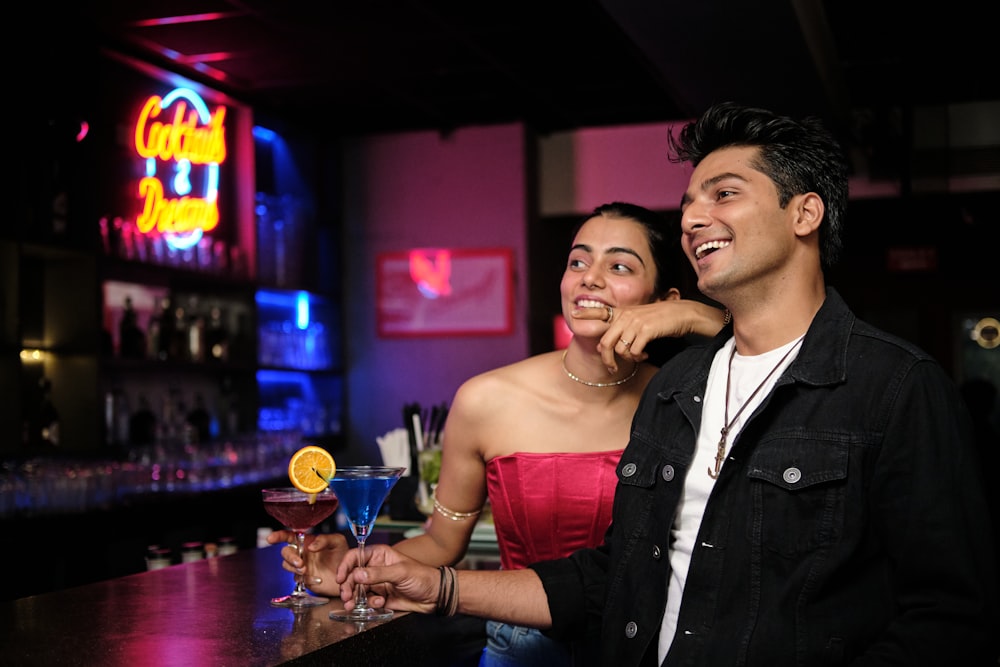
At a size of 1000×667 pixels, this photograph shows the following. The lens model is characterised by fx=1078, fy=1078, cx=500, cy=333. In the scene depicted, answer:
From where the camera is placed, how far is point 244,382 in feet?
20.4

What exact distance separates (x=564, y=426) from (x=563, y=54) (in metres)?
3.42

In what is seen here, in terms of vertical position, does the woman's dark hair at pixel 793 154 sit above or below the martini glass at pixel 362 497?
above

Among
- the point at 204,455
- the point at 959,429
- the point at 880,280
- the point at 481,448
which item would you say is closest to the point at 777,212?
the point at 959,429

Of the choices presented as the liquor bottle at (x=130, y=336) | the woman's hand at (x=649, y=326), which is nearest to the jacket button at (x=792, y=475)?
the woman's hand at (x=649, y=326)

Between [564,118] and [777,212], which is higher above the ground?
[564,118]

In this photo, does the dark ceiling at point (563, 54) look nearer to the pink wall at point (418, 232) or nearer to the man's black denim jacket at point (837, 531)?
the pink wall at point (418, 232)

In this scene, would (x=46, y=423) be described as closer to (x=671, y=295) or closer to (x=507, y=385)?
(x=507, y=385)

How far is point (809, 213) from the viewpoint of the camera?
1.72m

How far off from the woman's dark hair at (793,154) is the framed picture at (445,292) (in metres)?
5.13

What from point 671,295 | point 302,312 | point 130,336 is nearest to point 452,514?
point 671,295

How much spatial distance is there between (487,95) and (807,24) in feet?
7.49

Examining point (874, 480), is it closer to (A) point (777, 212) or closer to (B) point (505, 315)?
(A) point (777, 212)

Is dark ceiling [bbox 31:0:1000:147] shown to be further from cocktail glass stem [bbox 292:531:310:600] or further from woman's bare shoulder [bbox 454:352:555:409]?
cocktail glass stem [bbox 292:531:310:600]

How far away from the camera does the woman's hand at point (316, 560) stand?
1.98 m
